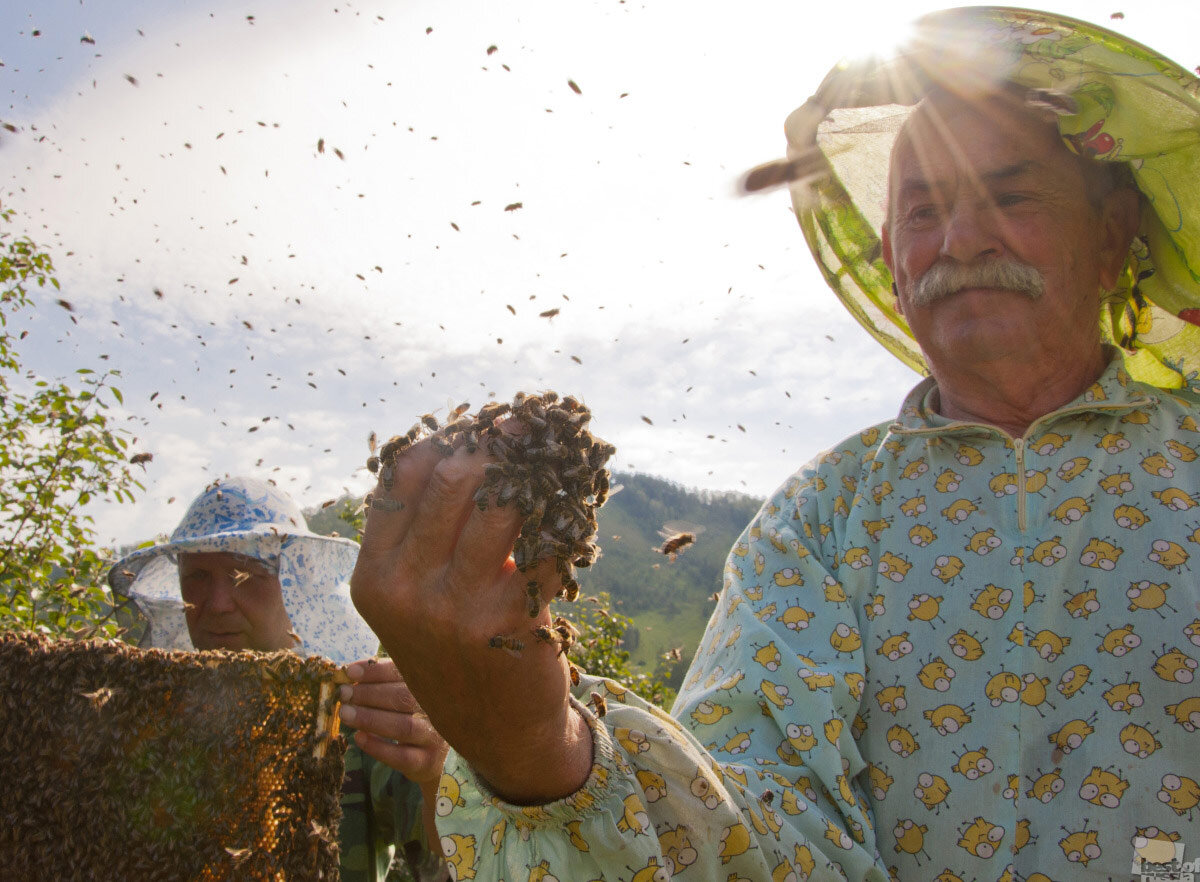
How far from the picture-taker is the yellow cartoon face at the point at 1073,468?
8.52 ft

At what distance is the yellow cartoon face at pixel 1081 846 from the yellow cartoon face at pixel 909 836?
1.19ft

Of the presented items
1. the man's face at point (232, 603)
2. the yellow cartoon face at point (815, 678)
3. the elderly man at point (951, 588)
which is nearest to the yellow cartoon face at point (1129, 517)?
the elderly man at point (951, 588)

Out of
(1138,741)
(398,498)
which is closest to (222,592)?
(398,498)

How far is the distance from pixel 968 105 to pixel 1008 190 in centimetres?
47

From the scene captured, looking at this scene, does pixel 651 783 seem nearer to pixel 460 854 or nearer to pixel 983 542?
pixel 460 854

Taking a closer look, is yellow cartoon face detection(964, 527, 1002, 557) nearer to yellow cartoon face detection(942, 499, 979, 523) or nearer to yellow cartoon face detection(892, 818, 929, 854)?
yellow cartoon face detection(942, 499, 979, 523)

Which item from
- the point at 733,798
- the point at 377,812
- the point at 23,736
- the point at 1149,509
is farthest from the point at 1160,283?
the point at 23,736

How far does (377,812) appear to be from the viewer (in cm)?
395

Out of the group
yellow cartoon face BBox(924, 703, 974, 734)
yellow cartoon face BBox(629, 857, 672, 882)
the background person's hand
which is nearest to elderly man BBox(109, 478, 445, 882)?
yellow cartoon face BBox(629, 857, 672, 882)

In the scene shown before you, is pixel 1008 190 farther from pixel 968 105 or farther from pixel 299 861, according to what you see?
pixel 299 861

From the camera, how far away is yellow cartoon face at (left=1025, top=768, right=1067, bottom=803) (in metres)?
2.12

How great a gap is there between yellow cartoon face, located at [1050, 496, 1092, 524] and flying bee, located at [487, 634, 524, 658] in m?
2.10

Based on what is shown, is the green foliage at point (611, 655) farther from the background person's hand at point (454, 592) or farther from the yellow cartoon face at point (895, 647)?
the background person's hand at point (454, 592)

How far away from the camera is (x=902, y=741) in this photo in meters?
2.34
